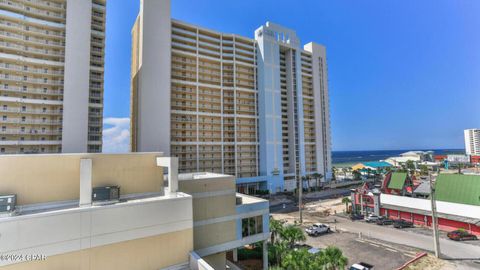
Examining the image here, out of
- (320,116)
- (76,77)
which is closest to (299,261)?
(76,77)

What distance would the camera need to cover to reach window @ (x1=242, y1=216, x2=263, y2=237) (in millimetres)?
24984

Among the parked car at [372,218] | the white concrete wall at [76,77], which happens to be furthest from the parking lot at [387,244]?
the white concrete wall at [76,77]

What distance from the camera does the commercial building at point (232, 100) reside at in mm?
57094

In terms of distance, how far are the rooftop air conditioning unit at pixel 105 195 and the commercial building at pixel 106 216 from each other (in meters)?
0.13

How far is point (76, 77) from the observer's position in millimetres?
46250

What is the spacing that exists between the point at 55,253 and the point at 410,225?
48.2 m

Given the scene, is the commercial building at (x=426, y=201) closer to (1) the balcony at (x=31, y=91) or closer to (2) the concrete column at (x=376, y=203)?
(2) the concrete column at (x=376, y=203)

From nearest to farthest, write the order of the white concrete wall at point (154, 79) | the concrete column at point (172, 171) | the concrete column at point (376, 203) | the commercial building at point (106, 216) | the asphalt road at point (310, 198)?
the commercial building at point (106, 216), the concrete column at point (172, 171), the concrete column at point (376, 203), the white concrete wall at point (154, 79), the asphalt road at point (310, 198)

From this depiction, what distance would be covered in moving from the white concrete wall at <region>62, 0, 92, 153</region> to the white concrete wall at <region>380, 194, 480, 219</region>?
192 feet

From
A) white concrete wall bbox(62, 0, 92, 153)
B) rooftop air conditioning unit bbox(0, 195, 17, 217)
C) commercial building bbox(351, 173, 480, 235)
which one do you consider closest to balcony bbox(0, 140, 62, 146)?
white concrete wall bbox(62, 0, 92, 153)

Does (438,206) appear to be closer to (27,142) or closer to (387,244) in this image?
(387,244)

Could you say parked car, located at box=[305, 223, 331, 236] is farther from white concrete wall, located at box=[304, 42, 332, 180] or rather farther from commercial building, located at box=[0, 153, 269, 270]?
white concrete wall, located at box=[304, 42, 332, 180]

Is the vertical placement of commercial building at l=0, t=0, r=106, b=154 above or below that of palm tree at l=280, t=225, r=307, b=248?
above

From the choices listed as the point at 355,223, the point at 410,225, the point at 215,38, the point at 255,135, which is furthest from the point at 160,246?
the point at 215,38
